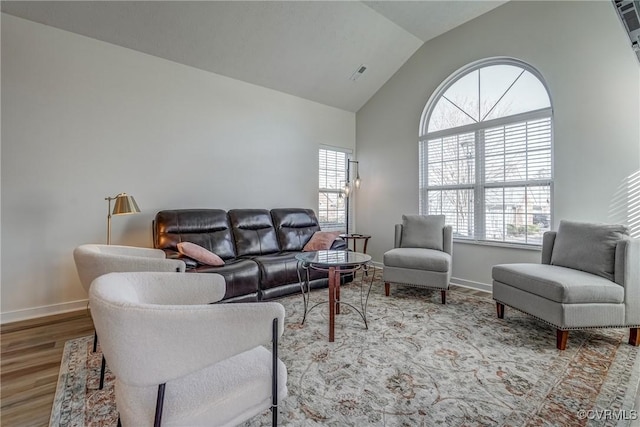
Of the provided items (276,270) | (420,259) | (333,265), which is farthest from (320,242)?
(333,265)

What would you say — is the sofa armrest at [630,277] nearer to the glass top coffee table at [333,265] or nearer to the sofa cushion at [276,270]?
the glass top coffee table at [333,265]

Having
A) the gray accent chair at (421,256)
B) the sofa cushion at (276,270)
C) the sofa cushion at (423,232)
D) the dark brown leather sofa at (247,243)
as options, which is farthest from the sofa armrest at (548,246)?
the sofa cushion at (276,270)

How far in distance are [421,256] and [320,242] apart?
4.15 ft

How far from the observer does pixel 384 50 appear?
4266 millimetres

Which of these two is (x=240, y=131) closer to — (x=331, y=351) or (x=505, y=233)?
(x=331, y=351)

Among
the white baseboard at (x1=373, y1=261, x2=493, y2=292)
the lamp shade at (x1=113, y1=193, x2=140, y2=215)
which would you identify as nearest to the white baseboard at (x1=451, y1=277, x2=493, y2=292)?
the white baseboard at (x1=373, y1=261, x2=493, y2=292)

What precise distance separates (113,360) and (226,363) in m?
0.41

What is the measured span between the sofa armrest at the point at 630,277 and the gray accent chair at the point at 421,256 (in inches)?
52.3

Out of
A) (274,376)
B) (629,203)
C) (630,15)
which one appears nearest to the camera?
(274,376)

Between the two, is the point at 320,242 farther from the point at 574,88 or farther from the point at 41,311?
the point at 574,88

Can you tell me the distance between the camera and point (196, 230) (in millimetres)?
3312

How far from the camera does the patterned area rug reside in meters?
1.49

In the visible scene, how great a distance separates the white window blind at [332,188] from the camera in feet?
16.9

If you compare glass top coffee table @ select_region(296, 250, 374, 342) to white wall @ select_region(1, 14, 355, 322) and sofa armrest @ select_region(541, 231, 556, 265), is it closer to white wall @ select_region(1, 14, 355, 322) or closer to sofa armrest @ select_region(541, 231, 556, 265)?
sofa armrest @ select_region(541, 231, 556, 265)
